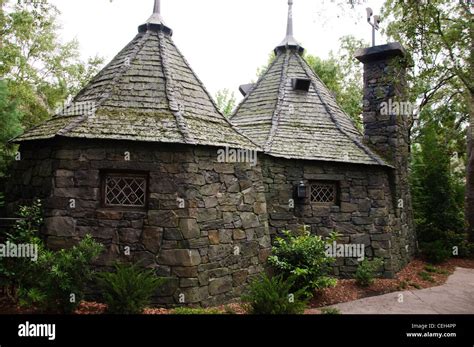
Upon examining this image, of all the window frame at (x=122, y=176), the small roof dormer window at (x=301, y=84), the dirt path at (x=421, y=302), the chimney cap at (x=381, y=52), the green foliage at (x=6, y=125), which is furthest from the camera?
the small roof dormer window at (x=301, y=84)

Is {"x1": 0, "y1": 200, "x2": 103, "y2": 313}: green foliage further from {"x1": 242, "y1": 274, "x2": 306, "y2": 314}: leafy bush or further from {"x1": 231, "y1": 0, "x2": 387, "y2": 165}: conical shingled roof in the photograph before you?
{"x1": 231, "y1": 0, "x2": 387, "y2": 165}: conical shingled roof

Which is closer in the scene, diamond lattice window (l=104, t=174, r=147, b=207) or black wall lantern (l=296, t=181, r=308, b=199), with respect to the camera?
diamond lattice window (l=104, t=174, r=147, b=207)

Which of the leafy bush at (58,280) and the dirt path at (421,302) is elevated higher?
the leafy bush at (58,280)

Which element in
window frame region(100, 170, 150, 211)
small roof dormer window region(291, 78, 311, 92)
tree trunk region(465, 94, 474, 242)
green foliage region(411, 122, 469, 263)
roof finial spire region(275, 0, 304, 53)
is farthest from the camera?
tree trunk region(465, 94, 474, 242)

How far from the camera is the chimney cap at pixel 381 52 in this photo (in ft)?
30.7

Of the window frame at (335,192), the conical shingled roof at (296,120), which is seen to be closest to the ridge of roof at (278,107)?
the conical shingled roof at (296,120)

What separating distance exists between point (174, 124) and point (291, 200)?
11.3 ft

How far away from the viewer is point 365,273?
7.77 metres

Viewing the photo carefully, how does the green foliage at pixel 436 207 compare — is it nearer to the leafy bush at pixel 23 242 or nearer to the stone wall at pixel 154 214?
the stone wall at pixel 154 214

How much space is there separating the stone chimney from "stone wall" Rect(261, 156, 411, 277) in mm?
739

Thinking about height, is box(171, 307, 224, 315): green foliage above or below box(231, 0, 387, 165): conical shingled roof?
below

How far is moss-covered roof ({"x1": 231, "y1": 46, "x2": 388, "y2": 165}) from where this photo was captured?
28.1 feet

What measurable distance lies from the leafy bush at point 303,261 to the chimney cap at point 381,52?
5.51 meters

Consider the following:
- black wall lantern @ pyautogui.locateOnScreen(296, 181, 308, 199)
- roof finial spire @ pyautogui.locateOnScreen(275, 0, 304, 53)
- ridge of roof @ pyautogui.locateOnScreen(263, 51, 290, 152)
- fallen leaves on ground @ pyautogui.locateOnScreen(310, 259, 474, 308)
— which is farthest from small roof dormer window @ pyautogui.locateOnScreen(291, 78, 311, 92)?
fallen leaves on ground @ pyautogui.locateOnScreen(310, 259, 474, 308)
